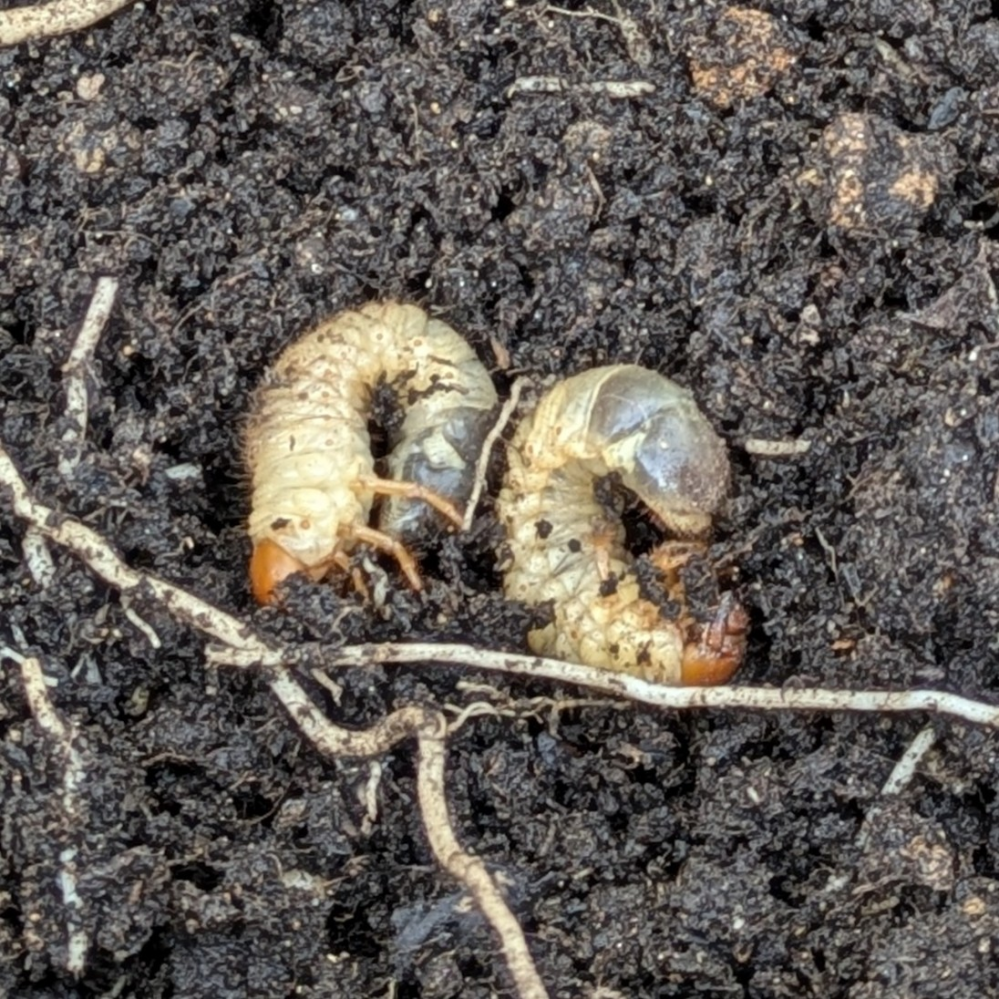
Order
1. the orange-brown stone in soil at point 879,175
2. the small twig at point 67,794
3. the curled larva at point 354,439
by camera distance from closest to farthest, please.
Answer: the small twig at point 67,794
the orange-brown stone in soil at point 879,175
the curled larva at point 354,439

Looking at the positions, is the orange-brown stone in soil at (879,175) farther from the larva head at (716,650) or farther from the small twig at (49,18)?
the small twig at (49,18)

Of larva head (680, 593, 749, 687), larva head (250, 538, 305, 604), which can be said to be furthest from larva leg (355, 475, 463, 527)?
larva head (680, 593, 749, 687)

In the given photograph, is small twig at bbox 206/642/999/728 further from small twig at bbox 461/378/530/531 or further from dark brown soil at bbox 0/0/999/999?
small twig at bbox 461/378/530/531

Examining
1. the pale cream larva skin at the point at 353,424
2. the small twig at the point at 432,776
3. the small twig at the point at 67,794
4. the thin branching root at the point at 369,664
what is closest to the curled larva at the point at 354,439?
the pale cream larva skin at the point at 353,424

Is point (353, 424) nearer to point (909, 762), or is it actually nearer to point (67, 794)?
point (67, 794)

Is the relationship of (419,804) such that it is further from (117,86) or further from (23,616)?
(117,86)

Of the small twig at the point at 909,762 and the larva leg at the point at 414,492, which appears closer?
the small twig at the point at 909,762
